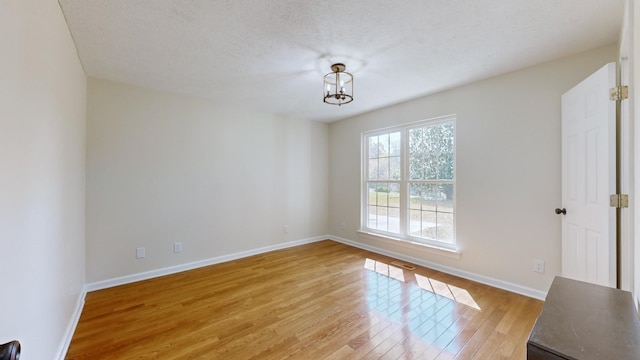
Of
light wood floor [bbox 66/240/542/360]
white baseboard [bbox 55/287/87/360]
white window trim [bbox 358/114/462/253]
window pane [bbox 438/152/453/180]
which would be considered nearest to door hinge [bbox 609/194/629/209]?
light wood floor [bbox 66/240/542/360]

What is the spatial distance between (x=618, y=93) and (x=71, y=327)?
4.54m

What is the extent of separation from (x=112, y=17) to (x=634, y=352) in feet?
10.4

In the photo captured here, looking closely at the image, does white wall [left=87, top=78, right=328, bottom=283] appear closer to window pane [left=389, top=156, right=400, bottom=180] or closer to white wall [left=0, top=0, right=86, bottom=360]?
white wall [left=0, top=0, right=86, bottom=360]

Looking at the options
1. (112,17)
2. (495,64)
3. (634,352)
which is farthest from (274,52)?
(634,352)

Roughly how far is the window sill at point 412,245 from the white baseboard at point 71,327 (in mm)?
3659

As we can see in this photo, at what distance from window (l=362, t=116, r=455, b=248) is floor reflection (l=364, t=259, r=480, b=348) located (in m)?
0.77

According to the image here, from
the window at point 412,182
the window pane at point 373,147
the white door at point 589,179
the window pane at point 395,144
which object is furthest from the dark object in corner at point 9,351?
the window pane at point 373,147

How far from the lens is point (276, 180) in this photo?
445 cm

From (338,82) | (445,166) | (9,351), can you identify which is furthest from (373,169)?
(9,351)

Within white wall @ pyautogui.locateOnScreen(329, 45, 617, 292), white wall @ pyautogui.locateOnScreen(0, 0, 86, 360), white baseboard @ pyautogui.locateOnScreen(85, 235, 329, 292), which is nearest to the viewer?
white wall @ pyautogui.locateOnScreen(0, 0, 86, 360)

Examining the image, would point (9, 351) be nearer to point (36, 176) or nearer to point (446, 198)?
point (36, 176)

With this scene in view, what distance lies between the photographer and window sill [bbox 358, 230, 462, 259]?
10.6ft

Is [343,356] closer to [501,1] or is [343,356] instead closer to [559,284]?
[559,284]

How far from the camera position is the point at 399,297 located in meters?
2.63
